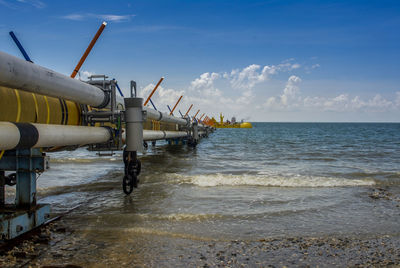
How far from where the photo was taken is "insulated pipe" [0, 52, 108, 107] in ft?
17.1

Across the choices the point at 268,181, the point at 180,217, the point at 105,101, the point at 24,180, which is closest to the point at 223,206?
the point at 180,217

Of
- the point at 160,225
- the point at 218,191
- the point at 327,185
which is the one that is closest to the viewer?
the point at 160,225

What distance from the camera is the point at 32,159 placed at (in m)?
6.83

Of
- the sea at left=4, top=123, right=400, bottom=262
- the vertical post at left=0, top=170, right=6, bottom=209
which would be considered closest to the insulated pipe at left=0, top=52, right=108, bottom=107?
the vertical post at left=0, top=170, right=6, bottom=209

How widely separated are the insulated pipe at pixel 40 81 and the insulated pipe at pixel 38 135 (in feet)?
2.16

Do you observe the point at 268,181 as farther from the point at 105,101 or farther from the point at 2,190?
the point at 2,190

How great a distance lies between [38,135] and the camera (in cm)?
590

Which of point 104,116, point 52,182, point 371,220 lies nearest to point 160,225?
point 104,116

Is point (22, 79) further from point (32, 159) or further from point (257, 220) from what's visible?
point (257, 220)

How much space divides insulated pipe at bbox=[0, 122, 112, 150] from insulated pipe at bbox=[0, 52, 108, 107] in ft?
2.16

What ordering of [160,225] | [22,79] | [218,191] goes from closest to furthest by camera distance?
[22,79] < [160,225] < [218,191]

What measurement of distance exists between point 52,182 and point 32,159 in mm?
8148

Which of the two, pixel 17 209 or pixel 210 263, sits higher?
pixel 17 209

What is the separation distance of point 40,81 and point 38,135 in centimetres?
101
